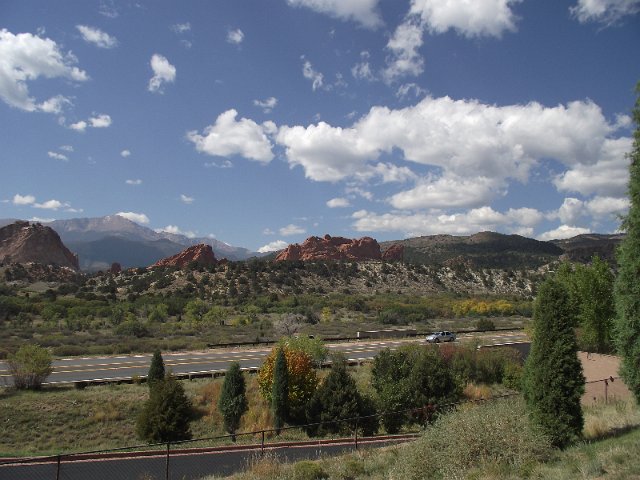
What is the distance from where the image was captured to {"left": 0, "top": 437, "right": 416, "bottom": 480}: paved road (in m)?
14.2

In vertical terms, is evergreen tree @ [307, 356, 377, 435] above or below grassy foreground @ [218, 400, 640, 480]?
below

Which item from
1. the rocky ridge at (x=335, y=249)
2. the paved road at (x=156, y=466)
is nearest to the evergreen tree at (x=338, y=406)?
the paved road at (x=156, y=466)

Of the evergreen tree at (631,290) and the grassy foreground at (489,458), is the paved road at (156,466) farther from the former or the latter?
the evergreen tree at (631,290)

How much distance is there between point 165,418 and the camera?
2008cm

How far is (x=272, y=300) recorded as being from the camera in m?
71.2

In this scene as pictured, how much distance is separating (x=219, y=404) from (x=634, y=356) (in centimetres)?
1707

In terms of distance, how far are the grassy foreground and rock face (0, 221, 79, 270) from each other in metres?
153

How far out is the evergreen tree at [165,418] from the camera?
19.9 meters

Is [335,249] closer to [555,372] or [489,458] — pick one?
[555,372]

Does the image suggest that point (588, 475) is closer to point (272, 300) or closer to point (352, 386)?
point (352, 386)

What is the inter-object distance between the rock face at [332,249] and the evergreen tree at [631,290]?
467ft

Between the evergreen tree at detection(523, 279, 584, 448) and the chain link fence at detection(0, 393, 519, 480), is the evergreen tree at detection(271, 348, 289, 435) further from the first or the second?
the evergreen tree at detection(523, 279, 584, 448)

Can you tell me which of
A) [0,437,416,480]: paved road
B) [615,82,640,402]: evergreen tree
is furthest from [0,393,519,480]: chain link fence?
[615,82,640,402]: evergreen tree

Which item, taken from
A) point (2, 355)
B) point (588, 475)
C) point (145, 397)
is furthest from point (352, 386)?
point (2, 355)
